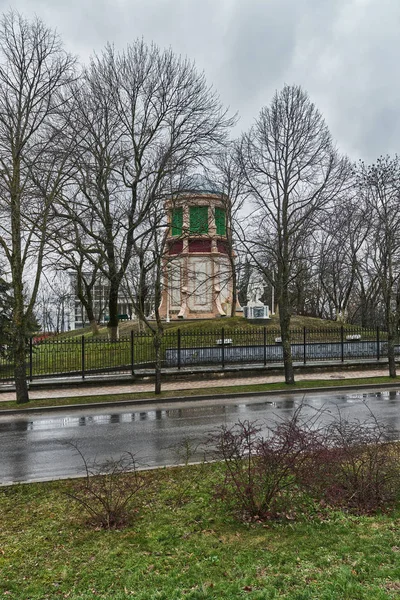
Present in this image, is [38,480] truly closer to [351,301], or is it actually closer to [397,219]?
[397,219]

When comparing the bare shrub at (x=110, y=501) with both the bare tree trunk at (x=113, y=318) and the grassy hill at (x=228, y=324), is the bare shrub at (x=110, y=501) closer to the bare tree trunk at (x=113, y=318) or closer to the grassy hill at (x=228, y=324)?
the bare tree trunk at (x=113, y=318)

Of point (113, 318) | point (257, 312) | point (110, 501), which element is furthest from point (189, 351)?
point (110, 501)

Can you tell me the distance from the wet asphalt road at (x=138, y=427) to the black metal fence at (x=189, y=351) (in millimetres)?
5545

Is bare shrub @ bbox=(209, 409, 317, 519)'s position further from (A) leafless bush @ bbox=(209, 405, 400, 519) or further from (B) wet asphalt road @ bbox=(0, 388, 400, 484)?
(B) wet asphalt road @ bbox=(0, 388, 400, 484)

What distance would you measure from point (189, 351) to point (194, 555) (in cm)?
1592

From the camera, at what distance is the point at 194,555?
14.0 ft

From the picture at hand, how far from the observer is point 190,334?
20.3m

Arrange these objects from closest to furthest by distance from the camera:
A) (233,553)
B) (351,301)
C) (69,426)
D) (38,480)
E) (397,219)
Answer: (233,553) → (38,480) → (69,426) → (397,219) → (351,301)

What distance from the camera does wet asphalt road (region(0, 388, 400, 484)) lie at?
307 inches

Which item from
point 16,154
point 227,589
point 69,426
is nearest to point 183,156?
point 16,154

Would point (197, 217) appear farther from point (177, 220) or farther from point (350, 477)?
point (350, 477)

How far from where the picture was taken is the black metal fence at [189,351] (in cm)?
1842

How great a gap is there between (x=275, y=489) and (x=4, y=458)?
5691mm

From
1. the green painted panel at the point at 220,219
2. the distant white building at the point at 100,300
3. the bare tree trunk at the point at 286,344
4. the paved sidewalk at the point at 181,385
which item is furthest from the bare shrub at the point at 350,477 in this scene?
the green painted panel at the point at 220,219
